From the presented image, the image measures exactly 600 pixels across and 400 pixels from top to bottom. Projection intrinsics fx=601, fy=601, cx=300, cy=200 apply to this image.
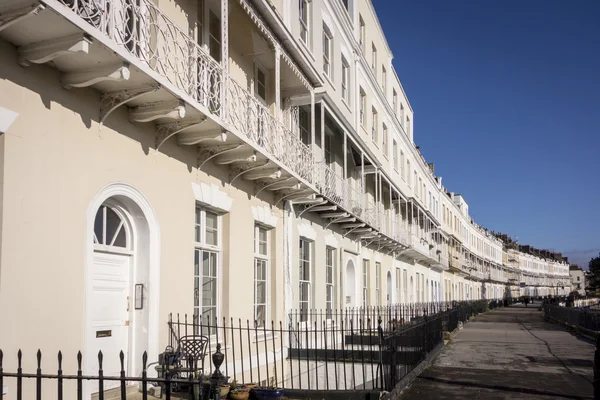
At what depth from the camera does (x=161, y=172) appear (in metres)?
8.88

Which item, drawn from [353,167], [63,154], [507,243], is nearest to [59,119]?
[63,154]

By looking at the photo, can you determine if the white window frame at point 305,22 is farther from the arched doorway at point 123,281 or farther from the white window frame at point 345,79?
the arched doorway at point 123,281

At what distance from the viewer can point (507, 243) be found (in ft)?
340

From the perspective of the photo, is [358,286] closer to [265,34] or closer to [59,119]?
[265,34]

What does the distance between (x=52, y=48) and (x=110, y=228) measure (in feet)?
9.17

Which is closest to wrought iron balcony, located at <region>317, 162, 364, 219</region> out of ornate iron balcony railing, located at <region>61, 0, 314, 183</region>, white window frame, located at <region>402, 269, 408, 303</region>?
ornate iron balcony railing, located at <region>61, 0, 314, 183</region>

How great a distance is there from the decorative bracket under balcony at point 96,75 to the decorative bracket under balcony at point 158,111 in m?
1.09

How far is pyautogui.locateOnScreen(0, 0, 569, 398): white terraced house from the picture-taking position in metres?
6.21

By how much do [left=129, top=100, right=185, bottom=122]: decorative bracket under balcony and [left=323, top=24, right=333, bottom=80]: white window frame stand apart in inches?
391

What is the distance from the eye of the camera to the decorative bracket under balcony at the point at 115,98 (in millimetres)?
7469

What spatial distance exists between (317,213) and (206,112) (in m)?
8.42

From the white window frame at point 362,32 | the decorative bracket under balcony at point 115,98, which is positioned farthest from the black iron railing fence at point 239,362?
the white window frame at point 362,32

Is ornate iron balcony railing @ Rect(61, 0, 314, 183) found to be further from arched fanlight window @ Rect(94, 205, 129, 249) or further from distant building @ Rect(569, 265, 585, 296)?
distant building @ Rect(569, 265, 585, 296)

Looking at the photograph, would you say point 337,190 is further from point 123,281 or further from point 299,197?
point 123,281
